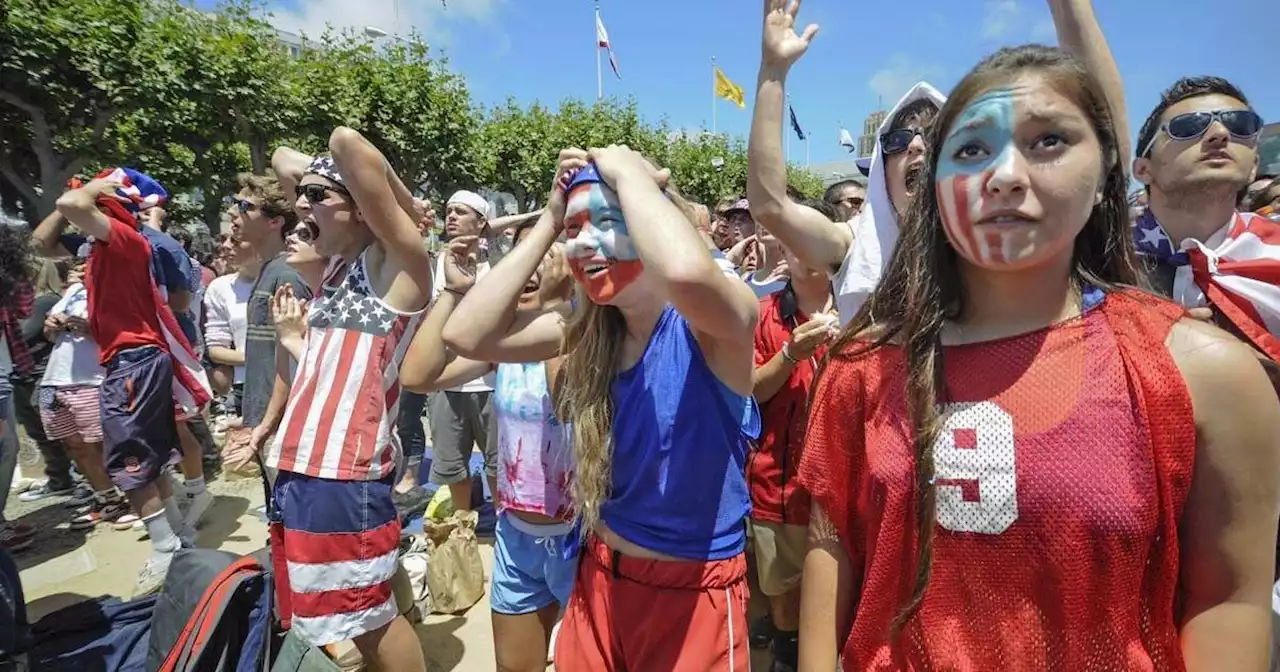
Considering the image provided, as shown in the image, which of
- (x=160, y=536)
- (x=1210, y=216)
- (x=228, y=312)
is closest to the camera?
(x=1210, y=216)

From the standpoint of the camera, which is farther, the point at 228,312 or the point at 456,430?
the point at 228,312

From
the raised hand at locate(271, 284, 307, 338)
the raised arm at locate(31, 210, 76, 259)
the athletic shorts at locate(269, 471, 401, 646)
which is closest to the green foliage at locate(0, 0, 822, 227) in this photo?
the raised arm at locate(31, 210, 76, 259)

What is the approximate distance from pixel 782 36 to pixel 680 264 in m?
0.83

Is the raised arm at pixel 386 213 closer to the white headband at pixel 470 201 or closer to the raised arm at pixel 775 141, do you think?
the raised arm at pixel 775 141

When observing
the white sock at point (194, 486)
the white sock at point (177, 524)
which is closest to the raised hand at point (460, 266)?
the white sock at point (177, 524)

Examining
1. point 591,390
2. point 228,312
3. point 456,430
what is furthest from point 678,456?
point 228,312

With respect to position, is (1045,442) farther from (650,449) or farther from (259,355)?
(259,355)

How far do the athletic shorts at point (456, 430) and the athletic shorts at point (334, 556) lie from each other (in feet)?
6.60

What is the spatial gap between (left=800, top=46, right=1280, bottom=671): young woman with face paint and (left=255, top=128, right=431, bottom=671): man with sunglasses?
1.81 metres

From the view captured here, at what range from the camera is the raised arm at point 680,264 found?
1458 mm

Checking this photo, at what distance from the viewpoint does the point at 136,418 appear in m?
4.05

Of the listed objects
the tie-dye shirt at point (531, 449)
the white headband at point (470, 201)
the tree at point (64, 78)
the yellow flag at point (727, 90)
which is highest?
the yellow flag at point (727, 90)

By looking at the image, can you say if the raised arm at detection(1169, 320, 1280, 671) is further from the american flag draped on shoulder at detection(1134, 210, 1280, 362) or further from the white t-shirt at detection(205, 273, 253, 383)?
the white t-shirt at detection(205, 273, 253, 383)

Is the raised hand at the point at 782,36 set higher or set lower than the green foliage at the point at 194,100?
lower
